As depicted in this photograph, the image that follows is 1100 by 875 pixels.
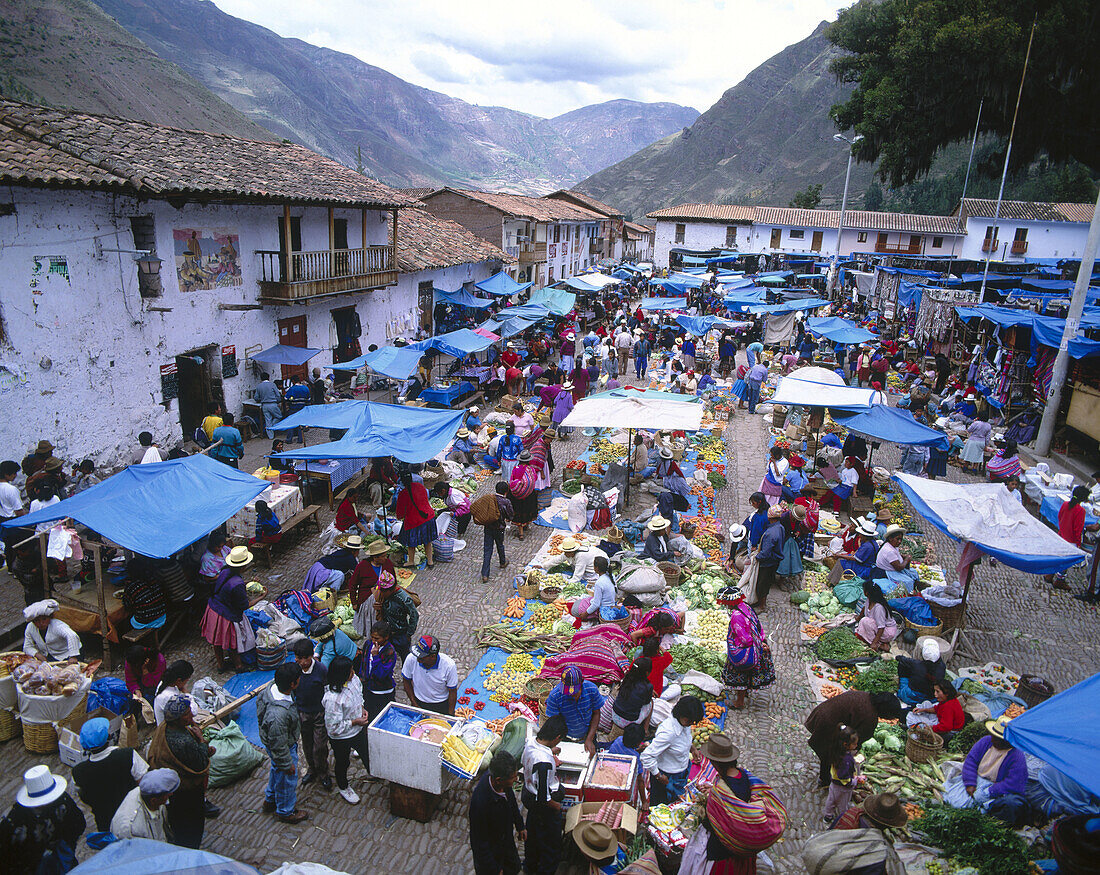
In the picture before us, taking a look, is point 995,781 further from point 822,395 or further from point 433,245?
point 433,245

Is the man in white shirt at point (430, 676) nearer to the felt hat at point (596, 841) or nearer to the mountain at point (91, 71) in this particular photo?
the felt hat at point (596, 841)

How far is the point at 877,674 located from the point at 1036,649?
9.68ft

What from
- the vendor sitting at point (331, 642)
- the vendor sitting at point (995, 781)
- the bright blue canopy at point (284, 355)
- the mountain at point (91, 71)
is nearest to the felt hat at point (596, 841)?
the vendor sitting at point (331, 642)

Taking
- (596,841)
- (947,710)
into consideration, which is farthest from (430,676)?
(947,710)

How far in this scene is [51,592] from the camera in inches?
313

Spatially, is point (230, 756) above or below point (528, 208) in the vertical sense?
below

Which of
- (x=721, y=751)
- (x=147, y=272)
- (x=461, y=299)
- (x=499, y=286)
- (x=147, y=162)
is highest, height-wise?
(x=147, y=162)

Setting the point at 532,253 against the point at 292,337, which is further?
the point at 532,253

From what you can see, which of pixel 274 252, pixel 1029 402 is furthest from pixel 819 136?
pixel 274 252

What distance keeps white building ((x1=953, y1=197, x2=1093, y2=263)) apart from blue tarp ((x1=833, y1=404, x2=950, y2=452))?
44.4 meters

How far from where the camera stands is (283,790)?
5703mm

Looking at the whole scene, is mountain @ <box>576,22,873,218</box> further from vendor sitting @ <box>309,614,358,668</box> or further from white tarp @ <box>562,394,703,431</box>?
vendor sitting @ <box>309,614,358,668</box>

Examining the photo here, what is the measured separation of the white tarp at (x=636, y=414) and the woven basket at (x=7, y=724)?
342 inches

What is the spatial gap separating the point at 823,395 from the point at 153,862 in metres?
13.3
